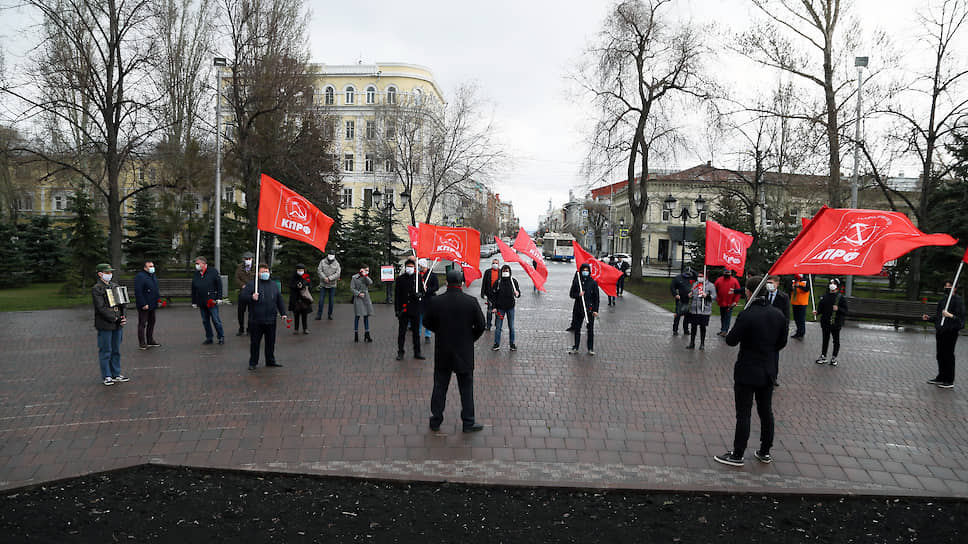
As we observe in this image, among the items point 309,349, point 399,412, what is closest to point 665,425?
point 399,412

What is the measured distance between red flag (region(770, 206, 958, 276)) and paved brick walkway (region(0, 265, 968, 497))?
6.57 feet

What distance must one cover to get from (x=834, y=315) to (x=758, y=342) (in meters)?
7.00

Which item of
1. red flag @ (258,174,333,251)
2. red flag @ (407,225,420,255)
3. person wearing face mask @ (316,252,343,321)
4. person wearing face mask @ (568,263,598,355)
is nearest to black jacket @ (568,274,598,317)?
person wearing face mask @ (568,263,598,355)

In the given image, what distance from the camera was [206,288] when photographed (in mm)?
12273

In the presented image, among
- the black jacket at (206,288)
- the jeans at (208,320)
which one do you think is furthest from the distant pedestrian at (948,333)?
the black jacket at (206,288)

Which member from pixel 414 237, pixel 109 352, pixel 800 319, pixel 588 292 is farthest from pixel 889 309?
pixel 109 352

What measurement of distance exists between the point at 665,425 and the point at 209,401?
584 cm

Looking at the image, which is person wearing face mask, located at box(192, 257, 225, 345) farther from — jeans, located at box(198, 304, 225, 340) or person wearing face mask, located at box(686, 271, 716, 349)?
person wearing face mask, located at box(686, 271, 716, 349)

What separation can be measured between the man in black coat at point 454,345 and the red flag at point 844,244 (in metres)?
3.36

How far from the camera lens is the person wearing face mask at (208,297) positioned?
12.1 metres

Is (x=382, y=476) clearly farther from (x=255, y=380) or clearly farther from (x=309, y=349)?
(x=309, y=349)

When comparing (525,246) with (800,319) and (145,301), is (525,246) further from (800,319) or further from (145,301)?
(145,301)

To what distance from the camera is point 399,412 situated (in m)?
7.43

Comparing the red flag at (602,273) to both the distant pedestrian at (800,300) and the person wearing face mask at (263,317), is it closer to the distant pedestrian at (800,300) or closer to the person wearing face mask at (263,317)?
the distant pedestrian at (800,300)
